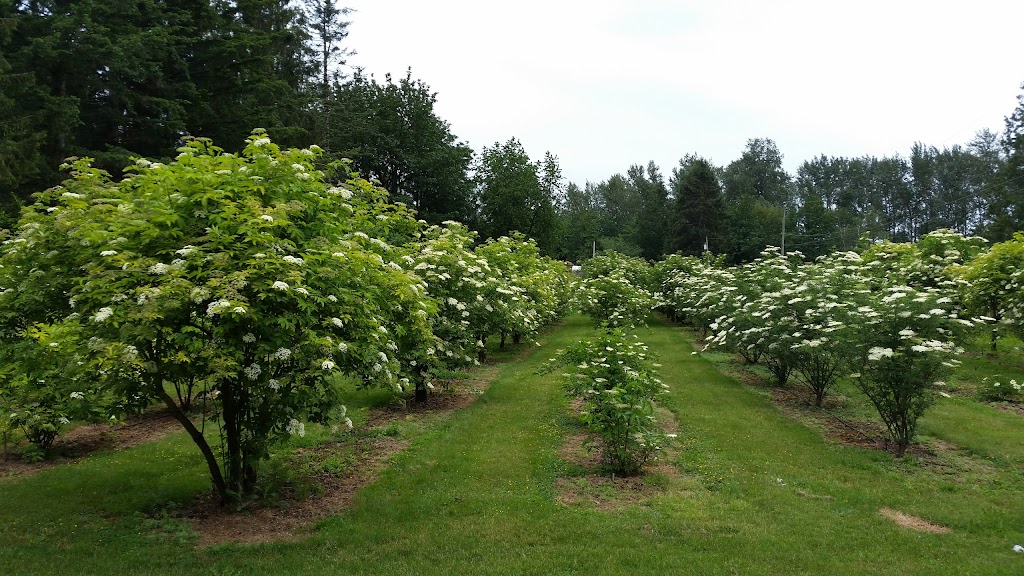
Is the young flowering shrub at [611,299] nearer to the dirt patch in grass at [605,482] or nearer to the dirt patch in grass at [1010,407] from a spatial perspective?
the dirt patch in grass at [1010,407]

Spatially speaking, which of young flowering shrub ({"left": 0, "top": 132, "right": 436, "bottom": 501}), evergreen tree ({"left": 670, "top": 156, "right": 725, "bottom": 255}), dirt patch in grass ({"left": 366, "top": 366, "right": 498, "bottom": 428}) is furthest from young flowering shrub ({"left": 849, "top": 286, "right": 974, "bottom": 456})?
evergreen tree ({"left": 670, "top": 156, "right": 725, "bottom": 255})

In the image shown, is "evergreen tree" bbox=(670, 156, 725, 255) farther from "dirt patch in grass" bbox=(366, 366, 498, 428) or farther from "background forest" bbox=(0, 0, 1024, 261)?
"dirt patch in grass" bbox=(366, 366, 498, 428)

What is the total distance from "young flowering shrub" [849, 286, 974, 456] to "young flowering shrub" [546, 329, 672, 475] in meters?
3.11

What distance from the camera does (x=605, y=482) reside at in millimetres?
7426

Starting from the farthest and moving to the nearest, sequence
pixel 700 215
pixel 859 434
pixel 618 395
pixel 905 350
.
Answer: pixel 700 215
pixel 859 434
pixel 905 350
pixel 618 395

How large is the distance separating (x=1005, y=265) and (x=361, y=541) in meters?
15.8

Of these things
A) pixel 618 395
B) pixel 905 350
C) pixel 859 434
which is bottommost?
pixel 859 434

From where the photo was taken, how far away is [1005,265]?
45.5 ft

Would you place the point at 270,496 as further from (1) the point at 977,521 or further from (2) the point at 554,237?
(2) the point at 554,237

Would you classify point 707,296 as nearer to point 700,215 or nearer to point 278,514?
point 278,514

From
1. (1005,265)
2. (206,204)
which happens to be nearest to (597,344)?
(206,204)

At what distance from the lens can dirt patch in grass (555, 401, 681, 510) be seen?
22.5ft

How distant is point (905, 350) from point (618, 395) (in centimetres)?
407

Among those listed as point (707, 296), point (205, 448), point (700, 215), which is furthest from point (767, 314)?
point (700, 215)
